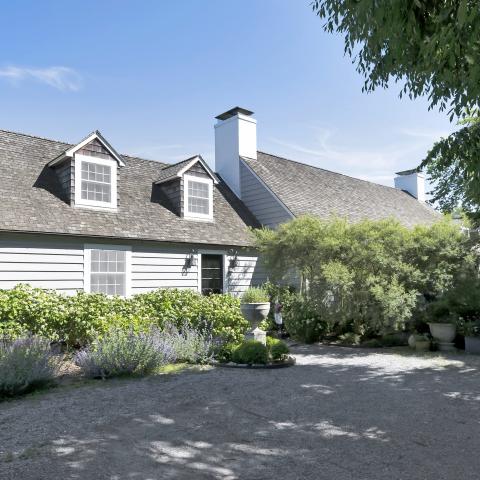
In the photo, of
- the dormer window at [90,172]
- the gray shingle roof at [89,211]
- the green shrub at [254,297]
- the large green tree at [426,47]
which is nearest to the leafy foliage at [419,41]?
the large green tree at [426,47]

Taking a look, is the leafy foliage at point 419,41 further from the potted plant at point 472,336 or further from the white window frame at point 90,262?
the white window frame at point 90,262

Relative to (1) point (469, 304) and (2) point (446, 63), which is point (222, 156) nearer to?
(1) point (469, 304)

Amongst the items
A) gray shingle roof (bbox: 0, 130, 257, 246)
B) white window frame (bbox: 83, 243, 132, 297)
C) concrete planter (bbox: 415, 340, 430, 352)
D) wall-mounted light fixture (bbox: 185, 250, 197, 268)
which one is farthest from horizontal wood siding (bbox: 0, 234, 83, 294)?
concrete planter (bbox: 415, 340, 430, 352)

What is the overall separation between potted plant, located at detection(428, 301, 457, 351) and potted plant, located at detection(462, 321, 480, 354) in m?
0.30

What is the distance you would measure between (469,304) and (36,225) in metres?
11.6

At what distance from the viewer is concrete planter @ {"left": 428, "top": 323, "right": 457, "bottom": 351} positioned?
37.0ft

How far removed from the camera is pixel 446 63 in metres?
4.81

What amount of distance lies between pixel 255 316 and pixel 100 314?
3.50 m

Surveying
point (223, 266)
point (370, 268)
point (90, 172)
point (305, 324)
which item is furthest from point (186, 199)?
point (370, 268)

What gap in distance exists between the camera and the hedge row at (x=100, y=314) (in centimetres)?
909

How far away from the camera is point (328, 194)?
20578 mm

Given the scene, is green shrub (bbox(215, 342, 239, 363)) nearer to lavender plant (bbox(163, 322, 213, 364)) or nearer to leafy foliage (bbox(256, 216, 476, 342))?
lavender plant (bbox(163, 322, 213, 364))

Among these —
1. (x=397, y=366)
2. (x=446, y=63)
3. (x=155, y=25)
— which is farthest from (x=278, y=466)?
(x=155, y=25)

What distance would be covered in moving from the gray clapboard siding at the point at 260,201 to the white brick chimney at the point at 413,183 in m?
15.7
